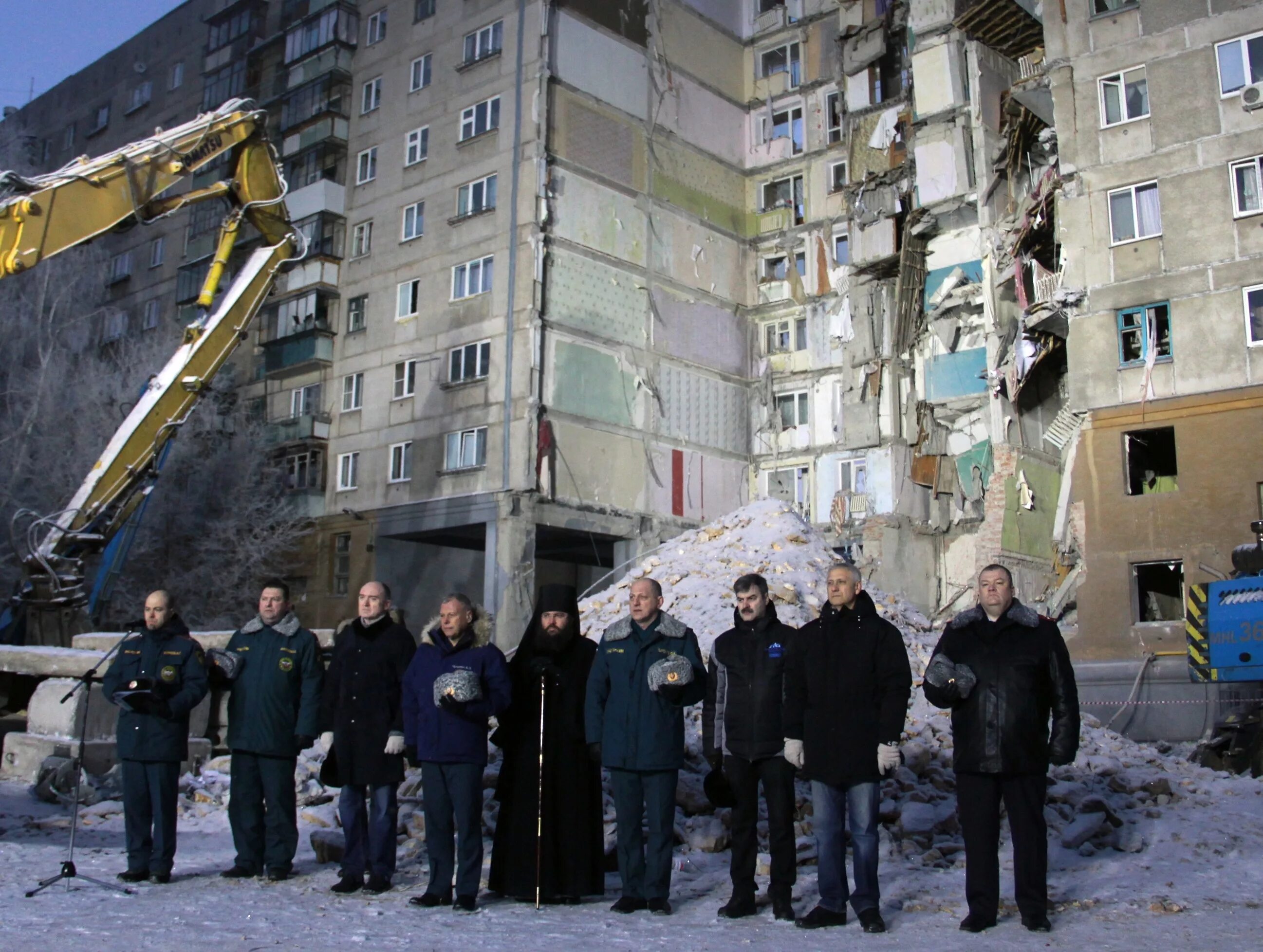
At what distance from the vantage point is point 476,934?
6.09 metres

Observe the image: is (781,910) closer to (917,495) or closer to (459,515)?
(459,515)

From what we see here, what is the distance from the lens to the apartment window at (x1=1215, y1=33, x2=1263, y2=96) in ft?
68.1

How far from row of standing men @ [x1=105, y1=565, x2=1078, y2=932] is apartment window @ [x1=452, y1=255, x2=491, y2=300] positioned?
22.8m

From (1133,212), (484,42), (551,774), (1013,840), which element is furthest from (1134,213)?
(551,774)

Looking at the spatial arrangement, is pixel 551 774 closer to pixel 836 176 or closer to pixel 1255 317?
pixel 1255 317

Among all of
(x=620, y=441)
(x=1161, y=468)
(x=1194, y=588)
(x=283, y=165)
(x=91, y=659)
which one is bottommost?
(x=91, y=659)

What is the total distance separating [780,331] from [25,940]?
102ft

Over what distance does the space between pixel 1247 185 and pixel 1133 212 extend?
190cm

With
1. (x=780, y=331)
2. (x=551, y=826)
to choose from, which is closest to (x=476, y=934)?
(x=551, y=826)

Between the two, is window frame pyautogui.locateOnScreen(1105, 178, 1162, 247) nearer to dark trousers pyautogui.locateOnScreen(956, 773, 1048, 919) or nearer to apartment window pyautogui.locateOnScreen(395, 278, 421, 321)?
dark trousers pyautogui.locateOnScreen(956, 773, 1048, 919)

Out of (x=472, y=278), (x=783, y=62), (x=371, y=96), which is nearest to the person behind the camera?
(x=472, y=278)

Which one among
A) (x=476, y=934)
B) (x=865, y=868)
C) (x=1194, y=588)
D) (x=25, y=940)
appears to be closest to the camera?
(x=25, y=940)

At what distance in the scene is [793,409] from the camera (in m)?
34.6

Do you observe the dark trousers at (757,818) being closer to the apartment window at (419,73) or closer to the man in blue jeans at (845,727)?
the man in blue jeans at (845,727)
